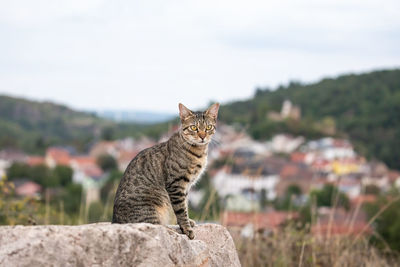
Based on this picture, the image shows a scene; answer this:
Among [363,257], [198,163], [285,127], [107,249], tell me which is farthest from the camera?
[285,127]

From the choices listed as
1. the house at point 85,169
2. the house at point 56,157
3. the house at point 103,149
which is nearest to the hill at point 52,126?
the house at point 103,149

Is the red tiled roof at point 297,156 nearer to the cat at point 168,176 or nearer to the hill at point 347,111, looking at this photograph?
the hill at point 347,111

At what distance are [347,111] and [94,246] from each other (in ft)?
398

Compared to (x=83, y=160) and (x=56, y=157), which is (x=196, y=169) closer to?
(x=56, y=157)

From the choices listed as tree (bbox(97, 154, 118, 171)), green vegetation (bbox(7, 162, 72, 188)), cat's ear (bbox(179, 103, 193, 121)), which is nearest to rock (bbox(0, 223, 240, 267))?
cat's ear (bbox(179, 103, 193, 121))

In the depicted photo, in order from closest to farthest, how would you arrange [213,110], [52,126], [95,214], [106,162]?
[213,110] < [95,214] < [106,162] < [52,126]

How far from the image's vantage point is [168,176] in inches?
171

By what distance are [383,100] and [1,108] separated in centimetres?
8608

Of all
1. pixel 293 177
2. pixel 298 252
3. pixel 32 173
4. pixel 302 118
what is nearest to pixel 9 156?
pixel 32 173

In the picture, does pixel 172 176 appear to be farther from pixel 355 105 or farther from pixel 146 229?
pixel 355 105

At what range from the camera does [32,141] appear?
348ft

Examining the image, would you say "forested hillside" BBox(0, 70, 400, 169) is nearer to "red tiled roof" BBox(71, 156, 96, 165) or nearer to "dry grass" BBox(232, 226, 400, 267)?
"red tiled roof" BBox(71, 156, 96, 165)

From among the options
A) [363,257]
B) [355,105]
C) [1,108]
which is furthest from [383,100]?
[363,257]

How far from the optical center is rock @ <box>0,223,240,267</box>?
2938mm
